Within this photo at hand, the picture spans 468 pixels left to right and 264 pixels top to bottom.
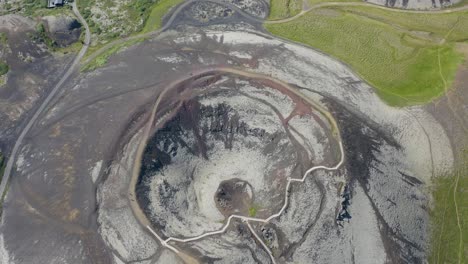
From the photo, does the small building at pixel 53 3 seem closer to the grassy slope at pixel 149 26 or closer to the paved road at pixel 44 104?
the paved road at pixel 44 104

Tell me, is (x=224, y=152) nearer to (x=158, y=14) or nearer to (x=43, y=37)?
(x=158, y=14)

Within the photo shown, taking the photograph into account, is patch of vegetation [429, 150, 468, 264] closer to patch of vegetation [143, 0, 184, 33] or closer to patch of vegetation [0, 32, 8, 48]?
patch of vegetation [143, 0, 184, 33]

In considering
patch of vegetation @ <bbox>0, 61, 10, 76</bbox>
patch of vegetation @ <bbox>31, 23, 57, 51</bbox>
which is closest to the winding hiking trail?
patch of vegetation @ <bbox>31, 23, 57, 51</bbox>

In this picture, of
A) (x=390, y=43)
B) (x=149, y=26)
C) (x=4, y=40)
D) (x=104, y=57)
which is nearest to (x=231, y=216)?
(x=104, y=57)

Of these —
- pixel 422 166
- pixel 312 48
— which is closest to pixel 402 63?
pixel 312 48

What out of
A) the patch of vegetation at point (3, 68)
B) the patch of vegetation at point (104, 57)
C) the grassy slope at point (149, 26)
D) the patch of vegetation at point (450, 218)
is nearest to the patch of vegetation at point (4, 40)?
the patch of vegetation at point (3, 68)

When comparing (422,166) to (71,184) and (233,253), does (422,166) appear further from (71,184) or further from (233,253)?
(71,184)
